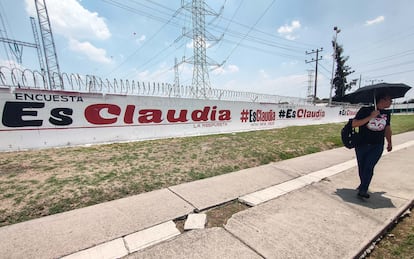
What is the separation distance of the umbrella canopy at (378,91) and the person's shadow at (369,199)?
1707mm

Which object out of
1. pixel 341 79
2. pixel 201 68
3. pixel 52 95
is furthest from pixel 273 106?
pixel 341 79

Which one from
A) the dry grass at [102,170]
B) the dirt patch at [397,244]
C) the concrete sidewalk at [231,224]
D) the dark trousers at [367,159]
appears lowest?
the dirt patch at [397,244]

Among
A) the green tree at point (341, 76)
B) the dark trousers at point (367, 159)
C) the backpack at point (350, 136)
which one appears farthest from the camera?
the green tree at point (341, 76)

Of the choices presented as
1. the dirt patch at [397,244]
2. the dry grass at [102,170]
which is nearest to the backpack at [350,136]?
the dirt patch at [397,244]

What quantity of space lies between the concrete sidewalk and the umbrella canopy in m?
1.77

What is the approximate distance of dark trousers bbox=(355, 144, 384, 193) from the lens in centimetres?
345

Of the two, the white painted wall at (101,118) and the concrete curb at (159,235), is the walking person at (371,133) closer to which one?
the concrete curb at (159,235)

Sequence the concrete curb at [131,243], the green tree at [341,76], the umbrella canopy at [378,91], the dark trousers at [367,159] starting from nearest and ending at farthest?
the concrete curb at [131,243] < the umbrella canopy at [378,91] < the dark trousers at [367,159] < the green tree at [341,76]

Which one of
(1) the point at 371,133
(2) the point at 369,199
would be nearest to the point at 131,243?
Result: (2) the point at 369,199

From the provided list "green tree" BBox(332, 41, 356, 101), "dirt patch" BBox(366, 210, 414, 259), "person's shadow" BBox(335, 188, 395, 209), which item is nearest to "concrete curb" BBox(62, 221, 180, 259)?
"dirt patch" BBox(366, 210, 414, 259)

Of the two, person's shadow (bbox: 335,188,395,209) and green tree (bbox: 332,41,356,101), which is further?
green tree (bbox: 332,41,356,101)

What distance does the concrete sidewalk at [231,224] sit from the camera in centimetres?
225

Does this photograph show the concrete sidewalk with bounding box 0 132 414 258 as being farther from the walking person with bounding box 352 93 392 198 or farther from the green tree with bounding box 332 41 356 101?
the green tree with bounding box 332 41 356 101

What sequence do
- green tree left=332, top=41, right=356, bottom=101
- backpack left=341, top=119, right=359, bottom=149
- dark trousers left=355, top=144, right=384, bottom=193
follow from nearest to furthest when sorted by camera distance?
dark trousers left=355, top=144, right=384, bottom=193, backpack left=341, top=119, right=359, bottom=149, green tree left=332, top=41, right=356, bottom=101
